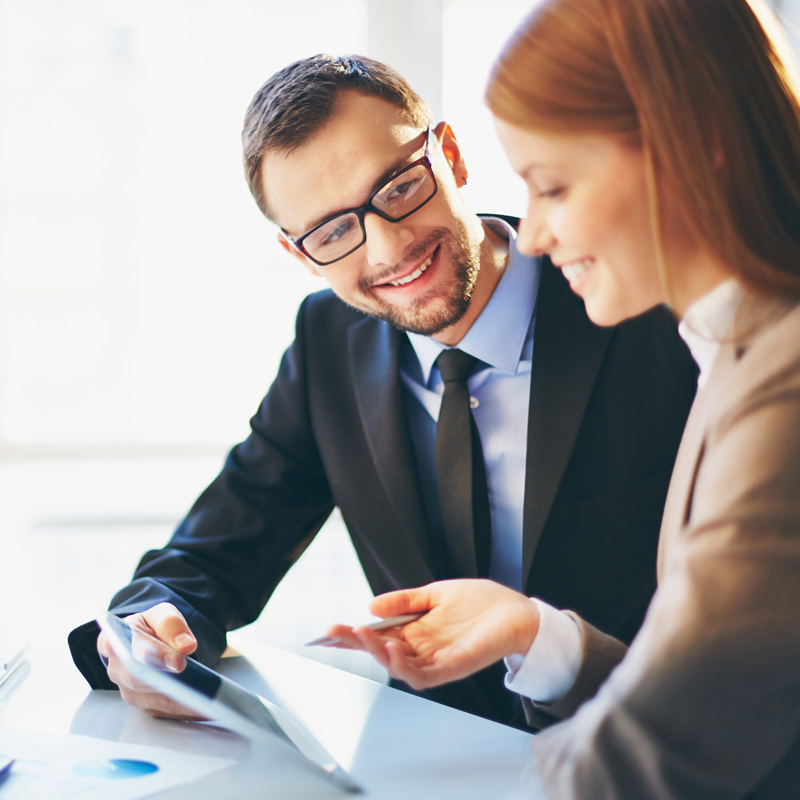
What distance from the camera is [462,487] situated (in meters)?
1.27

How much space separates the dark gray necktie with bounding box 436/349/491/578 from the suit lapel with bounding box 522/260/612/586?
0.28 ft

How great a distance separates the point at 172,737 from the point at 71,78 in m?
2.44

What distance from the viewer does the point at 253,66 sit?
2652mm

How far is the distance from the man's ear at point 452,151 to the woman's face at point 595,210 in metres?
0.80

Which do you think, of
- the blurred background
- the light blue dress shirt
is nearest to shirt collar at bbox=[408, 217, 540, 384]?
the light blue dress shirt

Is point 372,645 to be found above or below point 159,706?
above

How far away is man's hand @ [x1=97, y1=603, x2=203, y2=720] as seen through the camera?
3.18 ft

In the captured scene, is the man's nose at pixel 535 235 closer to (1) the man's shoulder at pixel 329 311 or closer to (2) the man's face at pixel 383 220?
(2) the man's face at pixel 383 220

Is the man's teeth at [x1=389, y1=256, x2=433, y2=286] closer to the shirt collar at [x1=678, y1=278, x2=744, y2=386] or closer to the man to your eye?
the man

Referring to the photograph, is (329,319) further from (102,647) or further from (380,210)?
(102,647)

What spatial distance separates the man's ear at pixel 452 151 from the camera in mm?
1494

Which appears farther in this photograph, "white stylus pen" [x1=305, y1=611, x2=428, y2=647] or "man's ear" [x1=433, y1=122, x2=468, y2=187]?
"man's ear" [x1=433, y1=122, x2=468, y2=187]

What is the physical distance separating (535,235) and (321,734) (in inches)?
24.5

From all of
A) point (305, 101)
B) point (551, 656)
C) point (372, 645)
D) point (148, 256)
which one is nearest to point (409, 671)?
point (372, 645)
